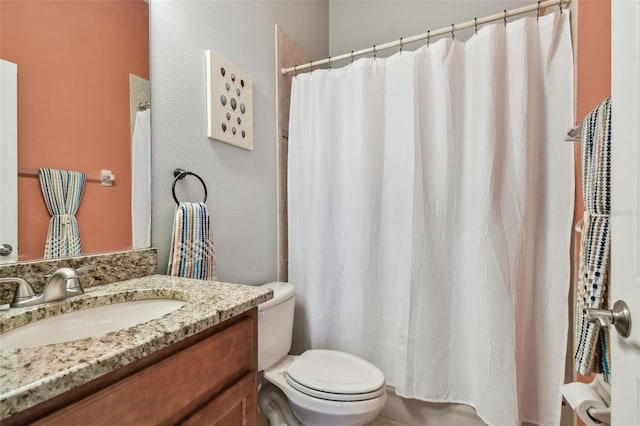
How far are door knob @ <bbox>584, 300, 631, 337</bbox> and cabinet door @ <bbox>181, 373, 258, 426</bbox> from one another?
768mm

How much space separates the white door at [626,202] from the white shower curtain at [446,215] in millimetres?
727

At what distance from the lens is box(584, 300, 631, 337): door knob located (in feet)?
1.72

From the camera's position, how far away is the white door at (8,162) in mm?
700

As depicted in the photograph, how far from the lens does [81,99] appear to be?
2.83ft

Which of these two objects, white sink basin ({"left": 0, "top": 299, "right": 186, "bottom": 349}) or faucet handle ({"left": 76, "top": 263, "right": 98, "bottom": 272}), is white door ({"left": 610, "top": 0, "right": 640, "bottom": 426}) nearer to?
white sink basin ({"left": 0, "top": 299, "right": 186, "bottom": 349})

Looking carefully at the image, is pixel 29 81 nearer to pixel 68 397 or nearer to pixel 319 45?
pixel 68 397

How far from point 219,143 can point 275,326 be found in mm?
865

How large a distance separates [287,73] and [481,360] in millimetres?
1820

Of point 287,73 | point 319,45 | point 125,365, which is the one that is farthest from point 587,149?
point 319,45

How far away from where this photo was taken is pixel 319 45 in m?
2.25

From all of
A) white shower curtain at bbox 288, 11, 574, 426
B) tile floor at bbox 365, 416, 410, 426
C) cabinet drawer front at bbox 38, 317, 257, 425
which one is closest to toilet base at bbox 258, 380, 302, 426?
white shower curtain at bbox 288, 11, 574, 426

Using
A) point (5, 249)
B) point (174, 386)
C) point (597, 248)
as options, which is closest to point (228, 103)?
point (5, 249)

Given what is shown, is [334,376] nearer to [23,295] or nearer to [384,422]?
[384,422]

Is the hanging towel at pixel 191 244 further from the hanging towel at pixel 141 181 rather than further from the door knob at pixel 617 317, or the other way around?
the door knob at pixel 617 317
